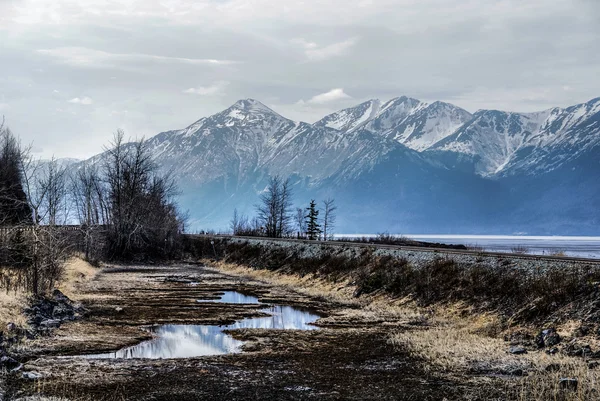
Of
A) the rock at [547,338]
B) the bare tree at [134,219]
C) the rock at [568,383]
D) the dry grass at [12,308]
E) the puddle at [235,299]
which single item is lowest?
the puddle at [235,299]

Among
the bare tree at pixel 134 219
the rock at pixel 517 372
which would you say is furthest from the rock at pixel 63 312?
the bare tree at pixel 134 219

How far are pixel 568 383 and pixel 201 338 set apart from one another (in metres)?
13.4

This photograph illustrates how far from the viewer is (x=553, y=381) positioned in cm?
1408

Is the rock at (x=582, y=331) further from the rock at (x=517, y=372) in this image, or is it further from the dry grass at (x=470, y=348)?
the rock at (x=517, y=372)

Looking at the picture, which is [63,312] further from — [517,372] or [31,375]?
[517,372]

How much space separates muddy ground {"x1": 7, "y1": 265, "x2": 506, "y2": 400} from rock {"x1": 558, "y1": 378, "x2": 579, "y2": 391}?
4.64ft

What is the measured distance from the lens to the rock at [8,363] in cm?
1556

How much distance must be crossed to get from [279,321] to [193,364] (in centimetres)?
1080

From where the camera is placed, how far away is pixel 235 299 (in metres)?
37.4

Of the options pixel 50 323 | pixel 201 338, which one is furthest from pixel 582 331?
pixel 50 323

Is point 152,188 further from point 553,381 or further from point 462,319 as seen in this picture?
point 553,381

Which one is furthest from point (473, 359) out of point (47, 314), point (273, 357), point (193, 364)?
point (47, 314)

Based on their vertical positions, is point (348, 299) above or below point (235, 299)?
above

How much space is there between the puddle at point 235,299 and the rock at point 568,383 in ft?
75.8
